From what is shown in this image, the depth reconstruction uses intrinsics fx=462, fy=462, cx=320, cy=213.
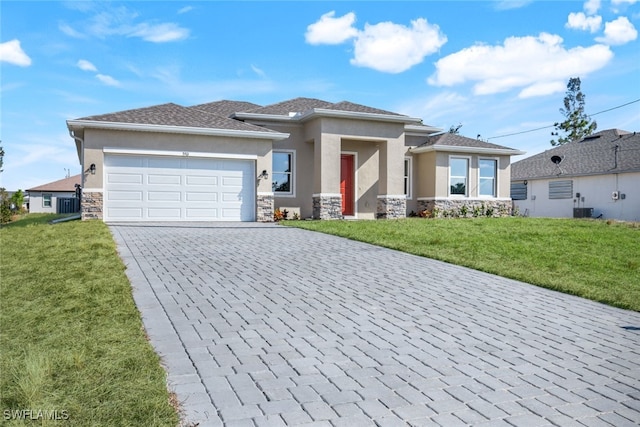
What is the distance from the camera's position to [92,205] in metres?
15.9

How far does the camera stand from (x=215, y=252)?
9.84m

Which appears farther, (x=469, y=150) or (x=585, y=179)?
(x=585, y=179)

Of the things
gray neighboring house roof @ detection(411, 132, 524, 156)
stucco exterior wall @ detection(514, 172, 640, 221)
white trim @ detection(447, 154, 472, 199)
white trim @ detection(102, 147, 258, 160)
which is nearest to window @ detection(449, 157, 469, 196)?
white trim @ detection(447, 154, 472, 199)

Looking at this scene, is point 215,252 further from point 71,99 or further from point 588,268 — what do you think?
point 71,99

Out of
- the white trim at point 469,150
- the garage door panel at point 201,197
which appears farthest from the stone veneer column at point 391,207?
the garage door panel at point 201,197

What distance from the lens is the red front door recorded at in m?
20.7

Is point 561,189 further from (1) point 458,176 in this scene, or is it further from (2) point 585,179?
(1) point 458,176

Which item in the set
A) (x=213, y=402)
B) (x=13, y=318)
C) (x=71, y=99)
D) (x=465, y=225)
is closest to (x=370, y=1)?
(x=465, y=225)

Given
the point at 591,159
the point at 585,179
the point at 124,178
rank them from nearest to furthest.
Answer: the point at 124,178
the point at 585,179
the point at 591,159

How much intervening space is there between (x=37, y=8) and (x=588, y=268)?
43.2 ft

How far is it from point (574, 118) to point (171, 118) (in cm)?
4502

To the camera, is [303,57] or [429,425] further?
[303,57]

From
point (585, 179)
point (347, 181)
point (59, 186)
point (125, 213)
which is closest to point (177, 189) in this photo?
point (125, 213)

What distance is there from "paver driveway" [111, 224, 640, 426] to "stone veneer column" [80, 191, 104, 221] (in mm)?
8558
